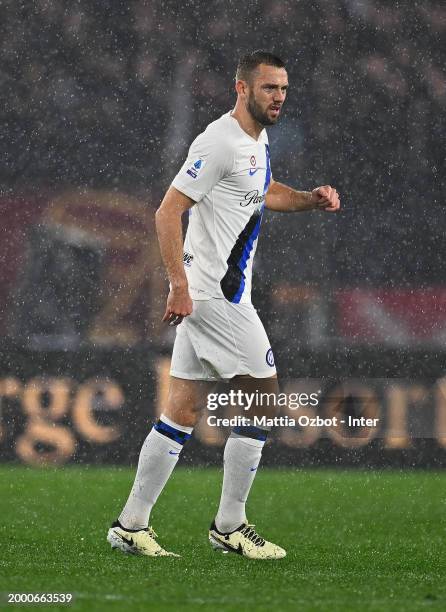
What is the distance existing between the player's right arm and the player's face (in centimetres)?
41

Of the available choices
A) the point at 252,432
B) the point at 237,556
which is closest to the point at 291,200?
the point at 252,432

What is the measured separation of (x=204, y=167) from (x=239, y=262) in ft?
1.15

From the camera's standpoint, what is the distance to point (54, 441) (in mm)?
7812

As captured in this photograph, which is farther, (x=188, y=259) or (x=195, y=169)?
(x=188, y=259)

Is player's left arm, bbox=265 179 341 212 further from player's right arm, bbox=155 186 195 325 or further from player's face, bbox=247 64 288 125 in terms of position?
player's right arm, bbox=155 186 195 325

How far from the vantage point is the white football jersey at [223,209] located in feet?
14.0

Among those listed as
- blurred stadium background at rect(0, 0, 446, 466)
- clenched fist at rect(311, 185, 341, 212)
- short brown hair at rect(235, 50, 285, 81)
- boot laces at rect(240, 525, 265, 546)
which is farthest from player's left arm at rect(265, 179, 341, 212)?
blurred stadium background at rect(0, 0, 446, 466)

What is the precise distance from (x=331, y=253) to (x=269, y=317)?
1.04 m

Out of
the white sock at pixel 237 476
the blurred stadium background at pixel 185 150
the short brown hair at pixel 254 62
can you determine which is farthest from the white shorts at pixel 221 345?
the blurred stadium background at pixel 185 150

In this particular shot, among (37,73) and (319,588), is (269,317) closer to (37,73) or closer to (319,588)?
(37,73)

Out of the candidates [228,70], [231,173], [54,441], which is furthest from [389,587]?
[228,70]

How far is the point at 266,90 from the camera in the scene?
14.2ft

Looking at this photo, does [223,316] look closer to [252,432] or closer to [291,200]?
[252,432]

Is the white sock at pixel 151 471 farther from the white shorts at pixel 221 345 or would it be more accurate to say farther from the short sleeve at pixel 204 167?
the short sleeve at pixel 204 167
